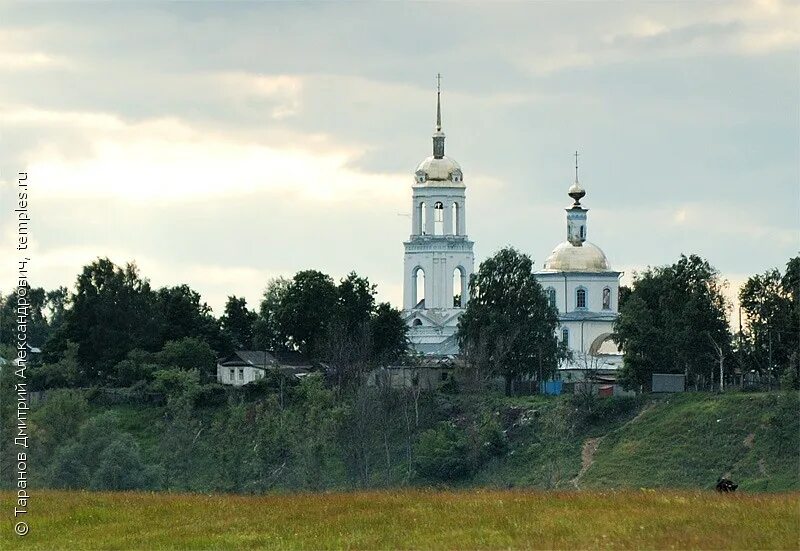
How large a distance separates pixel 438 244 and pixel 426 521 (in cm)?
8428

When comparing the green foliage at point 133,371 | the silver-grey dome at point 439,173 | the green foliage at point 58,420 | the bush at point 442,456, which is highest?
the silver-grey dome at point 439,173

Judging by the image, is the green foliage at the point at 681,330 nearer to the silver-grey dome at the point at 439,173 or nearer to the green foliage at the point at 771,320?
the green foliage at the point at 771,320

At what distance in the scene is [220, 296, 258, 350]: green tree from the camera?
103625 millimetres

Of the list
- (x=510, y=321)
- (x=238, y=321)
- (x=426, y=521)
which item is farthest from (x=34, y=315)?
(x=426, y=521)

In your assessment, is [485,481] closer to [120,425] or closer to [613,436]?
[613,436]

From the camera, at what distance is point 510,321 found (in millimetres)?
85125

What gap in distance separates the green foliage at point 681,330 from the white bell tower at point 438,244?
31.5 m

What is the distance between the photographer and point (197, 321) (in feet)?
319

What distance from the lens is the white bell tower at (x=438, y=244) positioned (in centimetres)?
11388

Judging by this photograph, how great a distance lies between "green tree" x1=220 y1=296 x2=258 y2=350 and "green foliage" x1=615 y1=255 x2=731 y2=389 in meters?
28.2

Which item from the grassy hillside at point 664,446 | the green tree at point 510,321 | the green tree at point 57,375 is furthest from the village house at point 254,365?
the grassy hillside at point 664,446

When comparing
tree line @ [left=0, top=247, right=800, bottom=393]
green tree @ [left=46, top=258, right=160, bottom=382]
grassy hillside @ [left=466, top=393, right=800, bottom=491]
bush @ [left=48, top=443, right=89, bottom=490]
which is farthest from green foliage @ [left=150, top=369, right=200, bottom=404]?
bush @ [left=48, top=443, right=89, bottom=490]

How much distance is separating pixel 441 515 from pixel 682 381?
49549 millimetres

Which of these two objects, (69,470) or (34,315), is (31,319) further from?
(69,470)
